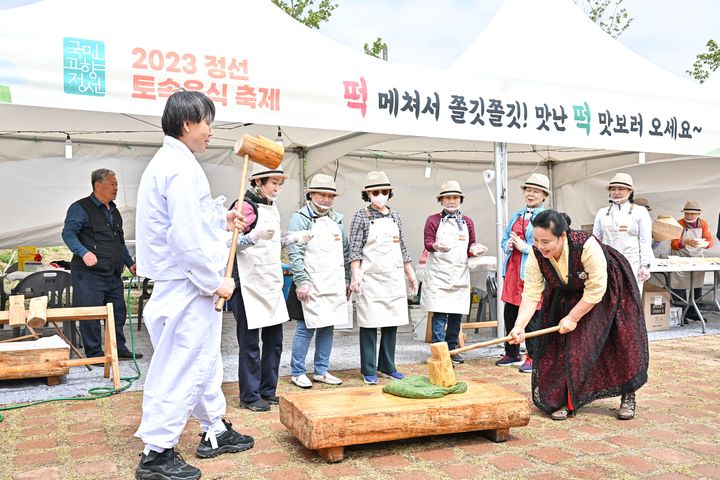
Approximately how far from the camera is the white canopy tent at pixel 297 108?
3799 mm

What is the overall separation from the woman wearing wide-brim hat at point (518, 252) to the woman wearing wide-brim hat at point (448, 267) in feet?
0.89

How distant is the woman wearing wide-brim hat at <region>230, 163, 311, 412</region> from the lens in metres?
3.84

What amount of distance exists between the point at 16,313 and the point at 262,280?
1.72 metres

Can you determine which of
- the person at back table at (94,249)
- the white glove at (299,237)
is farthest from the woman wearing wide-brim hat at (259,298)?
the person at back table at (94,249)

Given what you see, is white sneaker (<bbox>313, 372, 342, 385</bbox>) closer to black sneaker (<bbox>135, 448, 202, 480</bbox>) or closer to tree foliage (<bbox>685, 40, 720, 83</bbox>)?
black sneaker (<bbox>135, 448, 202, 480</bbox>)

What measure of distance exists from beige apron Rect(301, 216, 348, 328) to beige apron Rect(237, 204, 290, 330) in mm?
421

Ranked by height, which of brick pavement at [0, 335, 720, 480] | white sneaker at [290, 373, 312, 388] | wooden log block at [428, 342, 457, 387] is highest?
wooden log block at [428, 342, 457, 387]

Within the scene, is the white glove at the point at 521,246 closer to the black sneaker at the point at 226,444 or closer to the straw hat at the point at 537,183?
the straw hat at the point at 537,183

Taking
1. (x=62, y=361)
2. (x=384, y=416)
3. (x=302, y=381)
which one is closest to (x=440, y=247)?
(x=302, y=381)

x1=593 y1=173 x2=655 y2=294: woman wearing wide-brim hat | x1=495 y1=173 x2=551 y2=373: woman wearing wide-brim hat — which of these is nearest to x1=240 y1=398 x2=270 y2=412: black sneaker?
x1=495 y1=173 x2=551 y2=373: woman wearing wide-brim hat

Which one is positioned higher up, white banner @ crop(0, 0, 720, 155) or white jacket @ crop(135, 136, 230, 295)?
white banner @ crop(0, 0, 720, 155)

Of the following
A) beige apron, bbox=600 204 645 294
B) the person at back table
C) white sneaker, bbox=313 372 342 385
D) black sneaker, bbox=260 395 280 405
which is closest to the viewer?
black sneaker, bbox=260 395 280 405

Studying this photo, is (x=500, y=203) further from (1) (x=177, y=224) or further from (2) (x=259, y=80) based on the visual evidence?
(1) (x=177, y=224)

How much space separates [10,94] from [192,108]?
Result: 1539 millimetres
